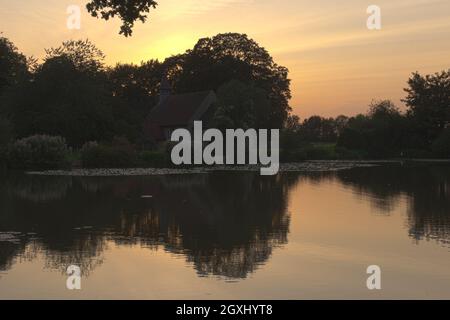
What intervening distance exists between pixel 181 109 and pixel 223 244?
6307 cm

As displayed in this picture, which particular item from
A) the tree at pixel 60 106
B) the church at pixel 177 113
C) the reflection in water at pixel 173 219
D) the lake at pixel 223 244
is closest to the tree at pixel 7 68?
the tree at pixel 60 106

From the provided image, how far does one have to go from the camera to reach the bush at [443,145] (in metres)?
73.9

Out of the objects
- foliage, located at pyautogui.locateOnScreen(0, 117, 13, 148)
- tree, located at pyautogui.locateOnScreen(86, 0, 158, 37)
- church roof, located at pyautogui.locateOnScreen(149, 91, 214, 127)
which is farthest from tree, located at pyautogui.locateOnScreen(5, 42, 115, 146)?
tree, located at pyautogui.locateOnScreen(86, 0, 158, 37)

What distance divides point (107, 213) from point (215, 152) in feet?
128

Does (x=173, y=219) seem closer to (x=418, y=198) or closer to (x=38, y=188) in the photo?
(x=418, y=198)

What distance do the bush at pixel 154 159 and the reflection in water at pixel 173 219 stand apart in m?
18.4

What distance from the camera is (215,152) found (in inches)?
2330

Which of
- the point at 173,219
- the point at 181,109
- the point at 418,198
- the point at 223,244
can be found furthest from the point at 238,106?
the point at 223,244

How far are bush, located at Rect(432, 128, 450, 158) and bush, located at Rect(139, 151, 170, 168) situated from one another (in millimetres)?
37742

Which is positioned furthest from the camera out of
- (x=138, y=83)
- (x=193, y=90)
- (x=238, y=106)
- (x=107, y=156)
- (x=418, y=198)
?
(x=138, y=83)

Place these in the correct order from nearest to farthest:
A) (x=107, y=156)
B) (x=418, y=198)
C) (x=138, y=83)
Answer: (x=418, y=198) < (x=107, y=156) < (x=138, y=83)

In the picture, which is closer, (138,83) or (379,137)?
(379,137)

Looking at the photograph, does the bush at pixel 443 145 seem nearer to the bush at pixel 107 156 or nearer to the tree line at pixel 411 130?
the tree line at pixel 411 130

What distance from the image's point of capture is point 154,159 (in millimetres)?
53031
